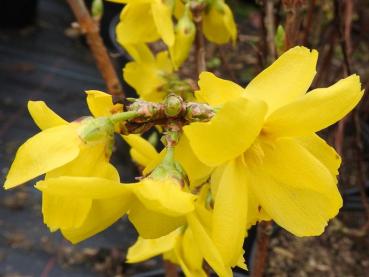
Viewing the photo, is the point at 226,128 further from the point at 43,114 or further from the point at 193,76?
the point at 193,76

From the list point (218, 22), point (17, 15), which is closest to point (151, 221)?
point (218, 22)

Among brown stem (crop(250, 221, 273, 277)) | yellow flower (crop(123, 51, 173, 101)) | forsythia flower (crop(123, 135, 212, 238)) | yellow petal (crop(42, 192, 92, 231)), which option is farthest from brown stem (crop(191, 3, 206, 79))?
yellow petal (crop(42, 192, 92, 231))

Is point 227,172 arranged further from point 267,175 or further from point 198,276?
point 198,276

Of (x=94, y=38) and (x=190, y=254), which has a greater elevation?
(x=94, y=38)

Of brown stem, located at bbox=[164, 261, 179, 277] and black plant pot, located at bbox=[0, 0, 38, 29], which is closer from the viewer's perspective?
brown stem, located at bbox=[164, 261, 179, 277]

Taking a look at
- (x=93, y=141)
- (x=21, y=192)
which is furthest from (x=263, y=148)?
(x=21, y=192)

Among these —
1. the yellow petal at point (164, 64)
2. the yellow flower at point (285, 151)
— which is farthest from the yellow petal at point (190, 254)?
the yellow petal at point (164, 64)

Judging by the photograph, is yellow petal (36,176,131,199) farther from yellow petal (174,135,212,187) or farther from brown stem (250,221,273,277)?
brown stem (250,221,273,277)
